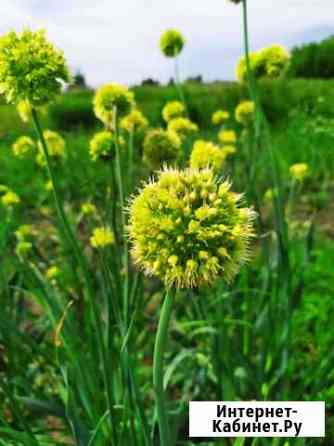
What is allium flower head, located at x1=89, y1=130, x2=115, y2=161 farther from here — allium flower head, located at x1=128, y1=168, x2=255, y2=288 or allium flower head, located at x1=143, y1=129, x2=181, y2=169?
allium flower head, located at x1=128, y1=168, x2=255, y2=288

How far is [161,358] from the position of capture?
1.02 m

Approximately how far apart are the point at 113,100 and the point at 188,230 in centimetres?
96

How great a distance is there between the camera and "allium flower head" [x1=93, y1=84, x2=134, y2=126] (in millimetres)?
1859

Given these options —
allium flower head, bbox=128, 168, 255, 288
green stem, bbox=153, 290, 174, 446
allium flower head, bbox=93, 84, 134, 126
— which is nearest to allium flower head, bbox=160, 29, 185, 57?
allium flower head, bbox=93, 84, 134, 126

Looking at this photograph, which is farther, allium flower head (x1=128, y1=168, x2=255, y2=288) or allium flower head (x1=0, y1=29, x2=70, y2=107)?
allium flower head (x1=0, y1=29, x2=70, y2=107)

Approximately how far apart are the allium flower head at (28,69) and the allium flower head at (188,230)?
562 mm

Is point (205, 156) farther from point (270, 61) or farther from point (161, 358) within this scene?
point (161, 358)

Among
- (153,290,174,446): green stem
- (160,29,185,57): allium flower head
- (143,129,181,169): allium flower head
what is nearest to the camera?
(153,290,174,446): green stem

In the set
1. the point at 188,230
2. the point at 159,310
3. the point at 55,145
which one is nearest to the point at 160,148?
the point at 55,145

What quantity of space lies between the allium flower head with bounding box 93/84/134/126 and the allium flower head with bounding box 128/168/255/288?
0.88 metres

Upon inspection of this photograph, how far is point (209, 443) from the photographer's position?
189 cm

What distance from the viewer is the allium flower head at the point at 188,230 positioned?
0.98 meters

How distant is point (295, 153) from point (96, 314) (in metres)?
4.03

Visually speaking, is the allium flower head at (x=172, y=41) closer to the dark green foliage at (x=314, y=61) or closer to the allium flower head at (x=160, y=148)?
the allium flower head at (x=160, y=148)
